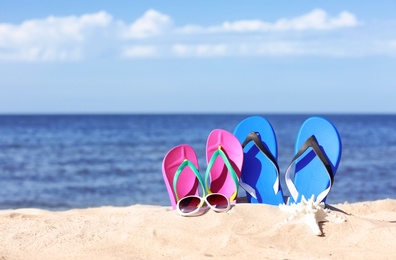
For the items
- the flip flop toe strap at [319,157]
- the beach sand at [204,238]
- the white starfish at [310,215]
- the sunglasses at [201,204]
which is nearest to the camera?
the beach sand at [204,238]

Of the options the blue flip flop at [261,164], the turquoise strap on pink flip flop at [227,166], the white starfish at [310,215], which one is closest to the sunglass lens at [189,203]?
the turquoise strap on pink flip flop at [227,166]

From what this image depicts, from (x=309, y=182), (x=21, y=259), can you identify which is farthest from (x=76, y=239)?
(x=309, y=182)

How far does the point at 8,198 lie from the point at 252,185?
5.67 metres

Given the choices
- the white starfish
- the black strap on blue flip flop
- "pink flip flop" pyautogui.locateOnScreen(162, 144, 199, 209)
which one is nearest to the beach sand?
the white starfish

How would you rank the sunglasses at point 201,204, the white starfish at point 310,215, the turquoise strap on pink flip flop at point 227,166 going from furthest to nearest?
the turquoise strap on pink flip flop at point 227,166 < the sunglasses at point 201,204 < the white starfish at point 310,215

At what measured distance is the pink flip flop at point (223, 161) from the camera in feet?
15.4

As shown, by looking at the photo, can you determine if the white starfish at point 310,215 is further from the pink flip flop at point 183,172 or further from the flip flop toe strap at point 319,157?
the pink flip flop at point 183,172

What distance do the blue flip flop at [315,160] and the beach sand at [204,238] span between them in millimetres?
376

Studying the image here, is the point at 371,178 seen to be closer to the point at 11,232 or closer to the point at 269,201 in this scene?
the point at 269,201

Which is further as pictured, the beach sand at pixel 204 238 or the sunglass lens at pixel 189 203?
the sunglass lens at pixel 189 203

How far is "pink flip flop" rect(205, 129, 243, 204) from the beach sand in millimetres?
457

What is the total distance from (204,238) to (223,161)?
40.3 inches

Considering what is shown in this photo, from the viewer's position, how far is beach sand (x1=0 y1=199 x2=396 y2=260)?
12.1ft

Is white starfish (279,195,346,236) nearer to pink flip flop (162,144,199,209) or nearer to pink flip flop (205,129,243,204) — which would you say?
pink flip flop (205,129,243,204)
